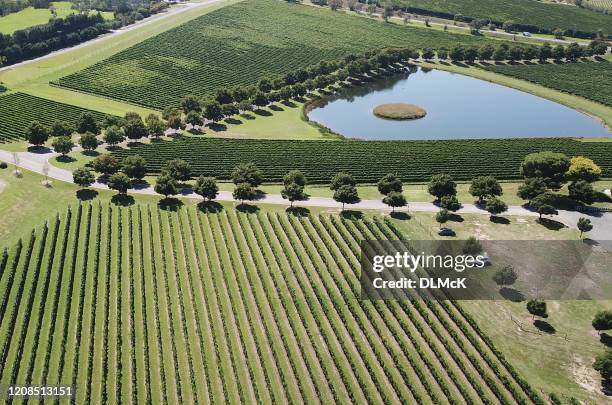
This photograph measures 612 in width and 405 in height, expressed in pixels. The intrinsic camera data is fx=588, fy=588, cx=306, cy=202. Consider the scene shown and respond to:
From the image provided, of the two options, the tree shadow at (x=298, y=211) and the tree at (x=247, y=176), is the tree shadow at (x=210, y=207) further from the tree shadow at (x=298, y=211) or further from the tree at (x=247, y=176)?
the tree shadow at (x=298, y=211)

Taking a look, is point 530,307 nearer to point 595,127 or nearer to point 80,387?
point 80,387

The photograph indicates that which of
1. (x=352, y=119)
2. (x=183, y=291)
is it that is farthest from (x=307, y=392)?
(x=352, y=119)

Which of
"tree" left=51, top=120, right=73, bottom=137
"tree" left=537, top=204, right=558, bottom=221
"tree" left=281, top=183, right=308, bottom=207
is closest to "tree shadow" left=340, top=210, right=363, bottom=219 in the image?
"tree" left=281, top=183, right=308, bottom=207

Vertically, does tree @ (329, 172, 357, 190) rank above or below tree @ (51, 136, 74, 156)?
above

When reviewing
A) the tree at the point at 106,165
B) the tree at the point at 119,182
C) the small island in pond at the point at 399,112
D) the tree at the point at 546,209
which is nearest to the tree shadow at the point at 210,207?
the tree at the point at 119,182

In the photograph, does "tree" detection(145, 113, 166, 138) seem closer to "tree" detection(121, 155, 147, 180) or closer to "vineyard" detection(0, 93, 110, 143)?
"vineyard" detection(0, 93, 110, 143)
